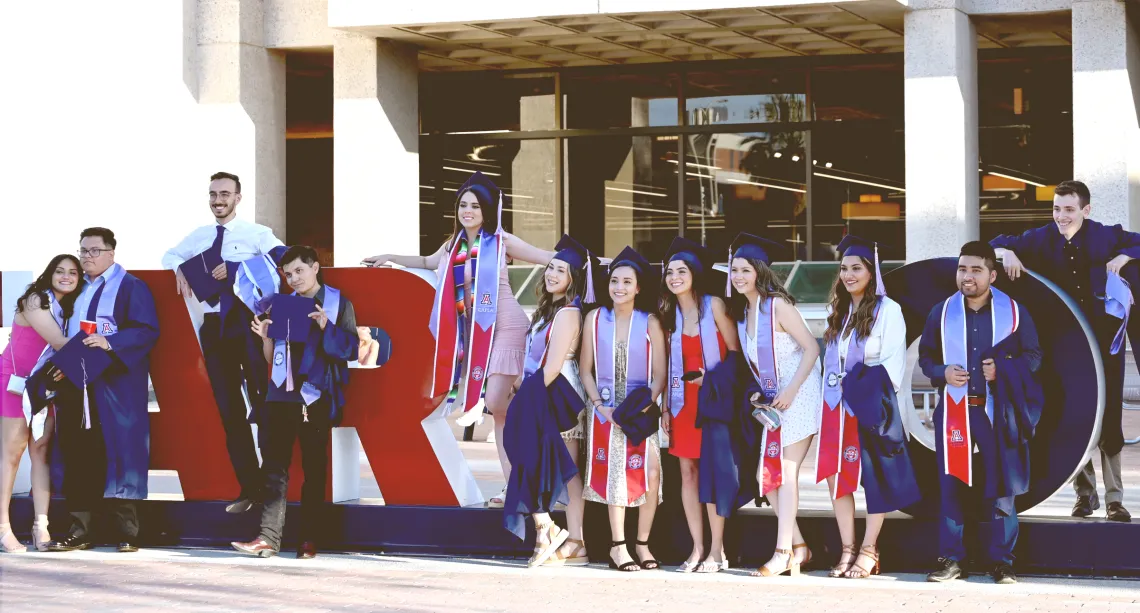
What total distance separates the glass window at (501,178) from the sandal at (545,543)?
14.8 metres

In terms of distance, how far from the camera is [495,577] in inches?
306

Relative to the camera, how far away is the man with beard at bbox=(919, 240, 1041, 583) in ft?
24.6

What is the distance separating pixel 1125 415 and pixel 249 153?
11072mm

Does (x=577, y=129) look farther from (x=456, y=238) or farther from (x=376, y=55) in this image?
(x=456, y=238)

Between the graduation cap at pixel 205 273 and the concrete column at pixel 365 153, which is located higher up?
the concrete column at pixel 365 153

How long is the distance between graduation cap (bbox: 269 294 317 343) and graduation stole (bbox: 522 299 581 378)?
118cm

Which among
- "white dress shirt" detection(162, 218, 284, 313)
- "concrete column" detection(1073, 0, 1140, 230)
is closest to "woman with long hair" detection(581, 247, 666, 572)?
"white dress shirt" detection(162, 218, 284, 313)

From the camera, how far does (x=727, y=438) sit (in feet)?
25.6

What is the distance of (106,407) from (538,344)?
253 centimetres

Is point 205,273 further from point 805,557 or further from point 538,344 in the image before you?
point 805,557

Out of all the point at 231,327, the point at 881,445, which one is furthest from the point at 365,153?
the point at 881,445

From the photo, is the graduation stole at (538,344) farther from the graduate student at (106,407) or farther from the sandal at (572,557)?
the graduate student at (106,407)

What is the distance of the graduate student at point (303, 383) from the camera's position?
833 cm

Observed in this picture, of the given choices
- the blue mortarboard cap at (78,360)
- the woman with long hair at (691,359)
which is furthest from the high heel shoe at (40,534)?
the woman with long hair at (691,359)
